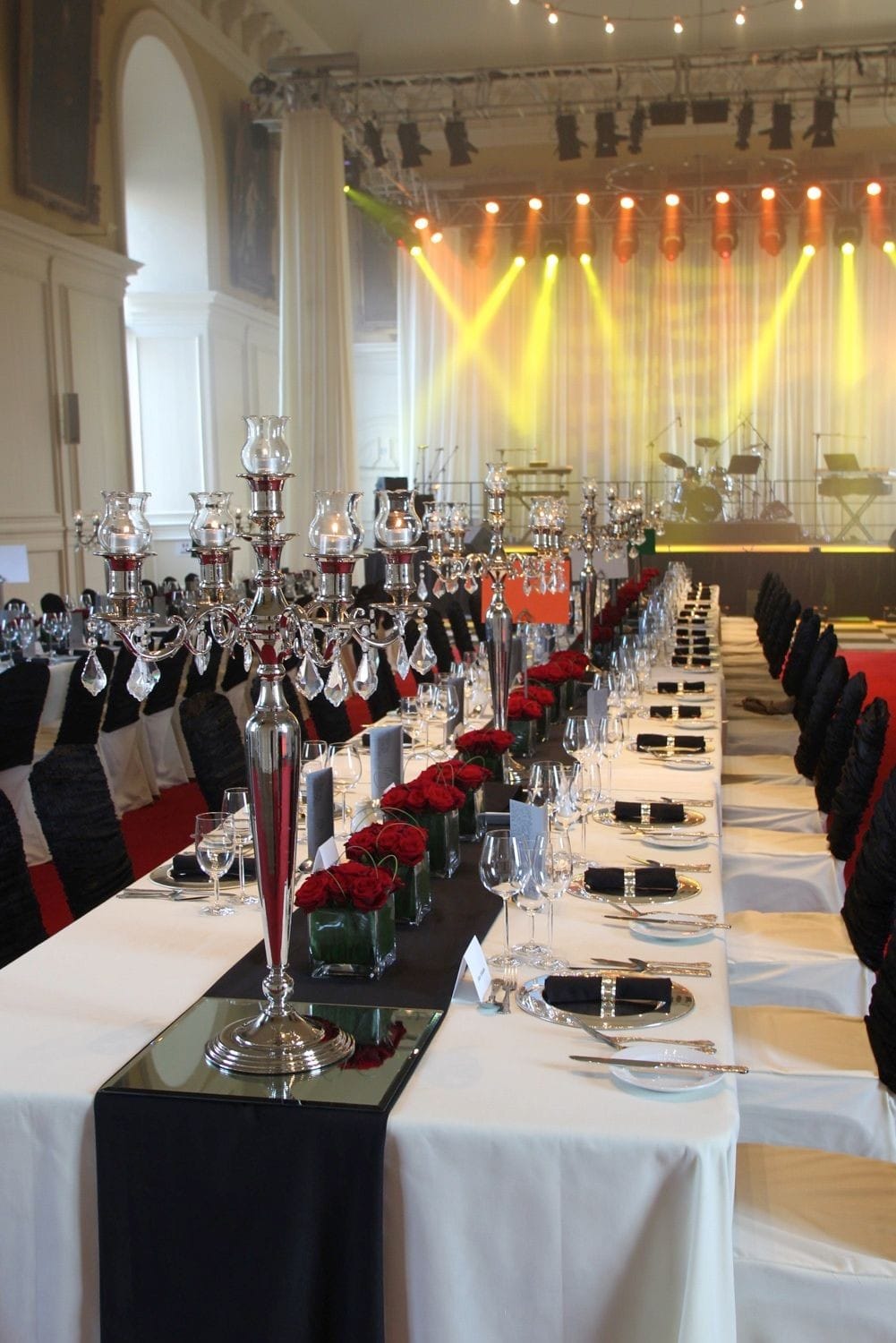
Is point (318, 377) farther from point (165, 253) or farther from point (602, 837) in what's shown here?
point (602, 837)

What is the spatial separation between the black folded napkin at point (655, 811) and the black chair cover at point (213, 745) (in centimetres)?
111

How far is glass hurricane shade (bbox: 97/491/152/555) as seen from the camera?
1993 millimetres

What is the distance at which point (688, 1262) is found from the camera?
162 cm

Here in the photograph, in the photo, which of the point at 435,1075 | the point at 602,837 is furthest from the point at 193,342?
the point at 435,1075

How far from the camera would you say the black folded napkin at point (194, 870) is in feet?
8.93

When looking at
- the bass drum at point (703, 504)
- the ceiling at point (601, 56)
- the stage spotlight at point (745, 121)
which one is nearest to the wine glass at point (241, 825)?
the ceiling at point (601, 56)

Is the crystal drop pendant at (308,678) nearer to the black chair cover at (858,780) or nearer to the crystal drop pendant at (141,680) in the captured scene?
the crystal drop pendant at (141,680)

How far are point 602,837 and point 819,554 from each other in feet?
38.7

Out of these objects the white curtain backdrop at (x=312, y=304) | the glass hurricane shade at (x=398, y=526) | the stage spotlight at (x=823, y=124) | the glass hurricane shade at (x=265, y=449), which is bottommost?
the glass hurricane shade at (x=398, y=526)

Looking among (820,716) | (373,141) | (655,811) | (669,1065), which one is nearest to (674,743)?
(655,811)

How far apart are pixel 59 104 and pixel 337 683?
9.46 m

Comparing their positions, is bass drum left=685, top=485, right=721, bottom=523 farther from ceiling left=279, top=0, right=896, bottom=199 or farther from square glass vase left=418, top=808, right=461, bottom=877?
square glass vase left=418, top=808, right=461, bottom=877

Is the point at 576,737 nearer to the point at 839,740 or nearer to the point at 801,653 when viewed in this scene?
the point at 839,740

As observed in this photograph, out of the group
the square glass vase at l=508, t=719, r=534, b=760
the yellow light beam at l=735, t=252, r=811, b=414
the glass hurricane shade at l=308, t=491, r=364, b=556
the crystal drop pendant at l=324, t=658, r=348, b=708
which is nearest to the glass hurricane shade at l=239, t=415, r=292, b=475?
the glass hurricane shade at l=308, t=491, r=364, b=556
